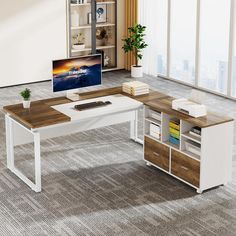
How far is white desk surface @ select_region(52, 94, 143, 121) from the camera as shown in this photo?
20.1 feet

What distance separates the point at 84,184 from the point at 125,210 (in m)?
0.73

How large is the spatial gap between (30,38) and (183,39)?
2490 mm

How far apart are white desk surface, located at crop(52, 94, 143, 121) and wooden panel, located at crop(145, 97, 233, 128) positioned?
0.21 meters

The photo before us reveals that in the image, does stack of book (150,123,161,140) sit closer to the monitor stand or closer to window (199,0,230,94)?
the monitor stand

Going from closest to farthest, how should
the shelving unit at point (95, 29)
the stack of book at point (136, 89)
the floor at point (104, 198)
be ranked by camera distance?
the floor at point (104, 198) → the stack of book at point (136, 89) → the shelving unit at point (95, 29)

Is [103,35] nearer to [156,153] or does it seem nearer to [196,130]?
[156,153]

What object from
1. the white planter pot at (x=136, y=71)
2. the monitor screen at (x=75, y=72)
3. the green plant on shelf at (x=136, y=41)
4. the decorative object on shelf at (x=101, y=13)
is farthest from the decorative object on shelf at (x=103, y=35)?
the monitor screen at (x=75, y=72)

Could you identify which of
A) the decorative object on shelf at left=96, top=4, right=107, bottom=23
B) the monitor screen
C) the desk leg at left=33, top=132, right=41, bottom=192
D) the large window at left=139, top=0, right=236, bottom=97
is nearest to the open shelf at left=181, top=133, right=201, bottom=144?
the monitor screen

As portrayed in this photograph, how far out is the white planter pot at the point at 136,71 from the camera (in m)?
10.5

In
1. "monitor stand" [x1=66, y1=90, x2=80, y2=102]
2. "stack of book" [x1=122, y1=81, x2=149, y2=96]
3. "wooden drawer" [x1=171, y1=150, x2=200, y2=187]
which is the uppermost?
"stack of book" [x1=122, y1=81, x2=149, y2=96]

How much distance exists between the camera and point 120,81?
10.3 metres

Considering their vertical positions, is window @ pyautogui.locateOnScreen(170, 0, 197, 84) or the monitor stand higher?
window @ pyautogui.locateOnScreen(170, 0, 197, 84)

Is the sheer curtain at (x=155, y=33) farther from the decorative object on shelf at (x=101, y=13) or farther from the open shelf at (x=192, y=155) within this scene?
the open shelf at (x=192, y=155)

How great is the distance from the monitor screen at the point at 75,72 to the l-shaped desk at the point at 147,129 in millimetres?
177
